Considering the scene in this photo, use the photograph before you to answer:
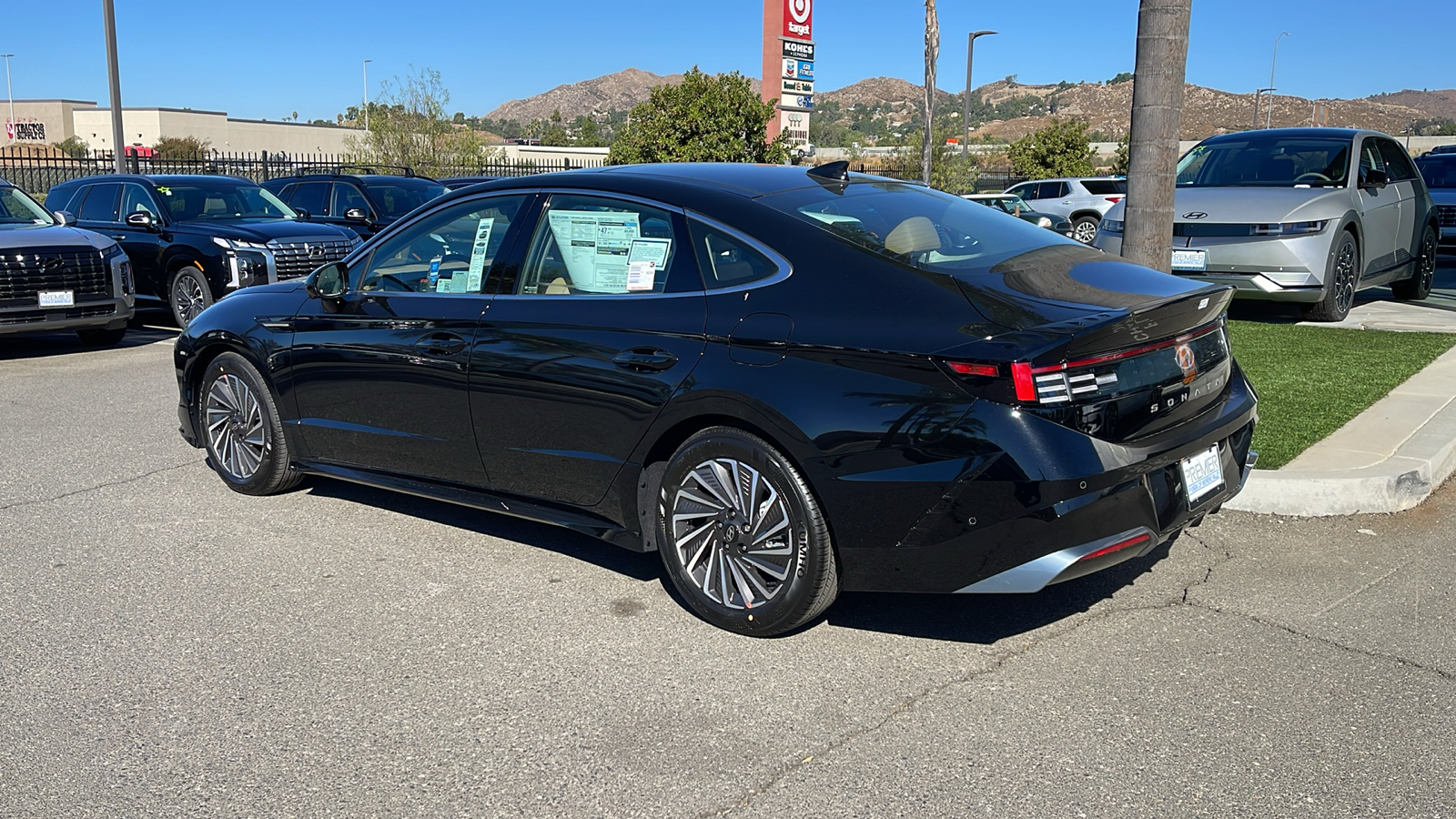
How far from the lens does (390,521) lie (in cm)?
589

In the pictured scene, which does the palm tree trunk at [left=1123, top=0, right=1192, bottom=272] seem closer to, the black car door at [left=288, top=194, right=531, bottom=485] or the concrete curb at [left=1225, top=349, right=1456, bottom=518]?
the concrete curb at [left=1225, top=349, right=1456, bottom=518]

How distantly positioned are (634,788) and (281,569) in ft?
8.33

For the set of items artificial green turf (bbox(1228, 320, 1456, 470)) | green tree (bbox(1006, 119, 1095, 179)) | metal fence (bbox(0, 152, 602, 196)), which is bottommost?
artificial green turf (bbox(1228, 320, 1456, 470))

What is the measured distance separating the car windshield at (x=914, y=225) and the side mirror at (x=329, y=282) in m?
2.33

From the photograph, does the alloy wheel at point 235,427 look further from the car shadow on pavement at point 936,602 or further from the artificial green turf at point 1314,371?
the artificial green turf at point 1314,371

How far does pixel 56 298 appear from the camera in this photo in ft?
36.8

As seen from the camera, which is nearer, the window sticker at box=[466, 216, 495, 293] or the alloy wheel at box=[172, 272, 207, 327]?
the window sticker at box=[466, 216, 495, 293]

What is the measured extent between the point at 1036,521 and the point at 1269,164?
30.0 feet

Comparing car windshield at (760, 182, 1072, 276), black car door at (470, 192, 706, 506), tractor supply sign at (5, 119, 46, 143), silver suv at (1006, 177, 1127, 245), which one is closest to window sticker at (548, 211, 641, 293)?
black car door at (470, 192, 706, 506)

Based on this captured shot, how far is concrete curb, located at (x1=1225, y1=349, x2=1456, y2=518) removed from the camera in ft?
18.5

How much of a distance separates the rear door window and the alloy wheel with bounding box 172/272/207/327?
1.61 meters

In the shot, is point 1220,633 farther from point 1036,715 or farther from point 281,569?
point 281,569

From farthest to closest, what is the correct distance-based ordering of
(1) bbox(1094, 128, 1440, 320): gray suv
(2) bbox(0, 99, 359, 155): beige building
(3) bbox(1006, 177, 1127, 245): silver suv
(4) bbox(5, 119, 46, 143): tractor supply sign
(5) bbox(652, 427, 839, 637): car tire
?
(4) bbox(5, 119, 46, 143): tractor supply sign < (2) bbox(0, 99, 359, 155): beige building < (3) bbox(1006, 177, 1127, 245): silver suv < (1) bbox(1094, 128, 1440, 320): gray suv < (5) bbox(652, 427, 839, 637): car tire

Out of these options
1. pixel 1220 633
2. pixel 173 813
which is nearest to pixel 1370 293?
pixel 1220 633
